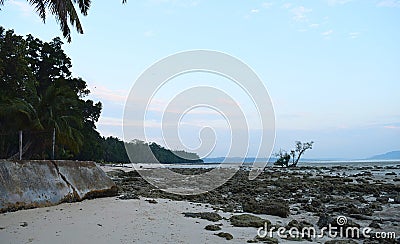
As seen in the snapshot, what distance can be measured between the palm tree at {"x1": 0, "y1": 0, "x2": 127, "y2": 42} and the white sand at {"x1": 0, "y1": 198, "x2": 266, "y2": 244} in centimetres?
538

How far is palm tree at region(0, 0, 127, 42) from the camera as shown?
1012 cm

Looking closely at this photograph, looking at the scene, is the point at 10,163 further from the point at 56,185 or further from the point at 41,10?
the point at 41,10

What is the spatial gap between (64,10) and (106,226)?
658 centimetres

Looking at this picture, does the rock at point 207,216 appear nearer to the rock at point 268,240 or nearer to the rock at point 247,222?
the rock at point 247,222

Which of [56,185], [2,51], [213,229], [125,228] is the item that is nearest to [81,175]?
[56,185]

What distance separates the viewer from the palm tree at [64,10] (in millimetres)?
10117

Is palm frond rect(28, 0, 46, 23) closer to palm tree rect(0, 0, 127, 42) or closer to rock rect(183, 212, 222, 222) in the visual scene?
palm tree rect(0, 0, 127, 42)

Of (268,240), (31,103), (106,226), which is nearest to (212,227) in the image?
(268,240)

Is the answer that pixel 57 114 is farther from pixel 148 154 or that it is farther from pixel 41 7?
pixel 148 154

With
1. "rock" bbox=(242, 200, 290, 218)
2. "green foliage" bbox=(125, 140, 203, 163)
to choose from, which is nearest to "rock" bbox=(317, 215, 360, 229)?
"rock" bbox=(242, 200, 290, 218)

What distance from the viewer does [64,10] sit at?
33.9 ft

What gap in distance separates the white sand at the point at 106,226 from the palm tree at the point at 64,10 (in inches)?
212

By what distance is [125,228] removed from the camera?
6.86 metres

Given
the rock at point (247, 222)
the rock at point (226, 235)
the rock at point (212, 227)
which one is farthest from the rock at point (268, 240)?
the rock at point (247, 222)
